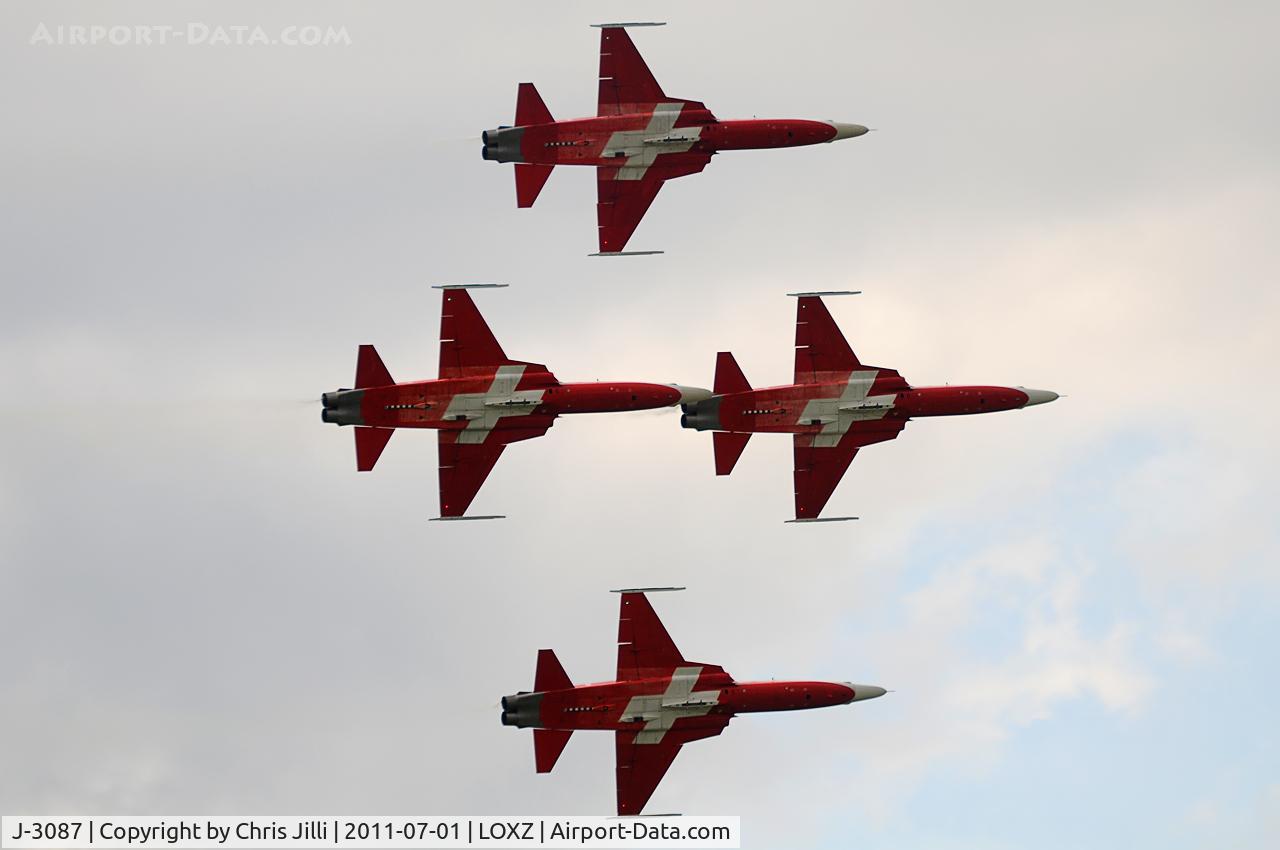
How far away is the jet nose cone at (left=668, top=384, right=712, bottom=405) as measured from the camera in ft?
465

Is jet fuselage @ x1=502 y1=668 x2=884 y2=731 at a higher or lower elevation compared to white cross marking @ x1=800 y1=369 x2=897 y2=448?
lower

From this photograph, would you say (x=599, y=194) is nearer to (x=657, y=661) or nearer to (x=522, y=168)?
(x=522, y=168)

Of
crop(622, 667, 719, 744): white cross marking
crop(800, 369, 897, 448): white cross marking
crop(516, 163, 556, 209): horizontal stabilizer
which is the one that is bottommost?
Answer: crop(622, 667, 719, 744): white cross marking

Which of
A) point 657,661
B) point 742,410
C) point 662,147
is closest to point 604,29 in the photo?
point 662,147

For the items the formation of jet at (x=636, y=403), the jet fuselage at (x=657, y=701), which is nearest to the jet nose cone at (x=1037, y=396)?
the formation of jet at (x=636, y=403)

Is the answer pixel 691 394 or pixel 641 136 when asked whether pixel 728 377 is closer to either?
pixel 691 394

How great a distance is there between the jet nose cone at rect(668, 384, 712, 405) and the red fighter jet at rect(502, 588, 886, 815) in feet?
23.9

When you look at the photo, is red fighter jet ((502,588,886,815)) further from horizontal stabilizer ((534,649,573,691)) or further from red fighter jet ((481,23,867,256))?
red fighter jet ((481,23,867,256))

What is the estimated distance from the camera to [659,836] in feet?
467

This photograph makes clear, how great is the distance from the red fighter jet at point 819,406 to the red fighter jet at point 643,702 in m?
6.79

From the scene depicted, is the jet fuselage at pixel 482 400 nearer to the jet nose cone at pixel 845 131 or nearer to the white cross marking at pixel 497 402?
the white cross marking at pixel 497 402

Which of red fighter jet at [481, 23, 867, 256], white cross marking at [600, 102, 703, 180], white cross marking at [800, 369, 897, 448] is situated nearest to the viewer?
white cross marking at [800, 369, 897, 448]

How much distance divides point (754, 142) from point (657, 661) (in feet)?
68.5

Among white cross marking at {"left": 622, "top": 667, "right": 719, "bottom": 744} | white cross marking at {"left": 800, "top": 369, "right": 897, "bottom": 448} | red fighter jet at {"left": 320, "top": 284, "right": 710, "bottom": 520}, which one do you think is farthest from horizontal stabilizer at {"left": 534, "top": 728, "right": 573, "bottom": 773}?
white cross marking at {"left": 800, "top": 369, "right": 897, "bottom": 448}
